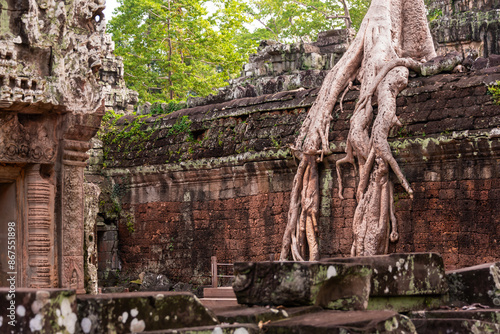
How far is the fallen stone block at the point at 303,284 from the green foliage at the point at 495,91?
6573 mm

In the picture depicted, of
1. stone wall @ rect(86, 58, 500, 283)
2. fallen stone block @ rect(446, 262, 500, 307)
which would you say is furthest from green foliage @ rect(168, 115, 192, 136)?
fallen stone block @ rect(446, 262, 500, 307)

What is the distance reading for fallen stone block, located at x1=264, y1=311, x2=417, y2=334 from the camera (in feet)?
13.5

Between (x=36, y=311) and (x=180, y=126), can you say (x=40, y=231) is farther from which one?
(x=180, y=126)

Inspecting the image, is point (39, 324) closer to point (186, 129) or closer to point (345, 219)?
point (345, 219)

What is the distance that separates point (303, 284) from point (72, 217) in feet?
8.26

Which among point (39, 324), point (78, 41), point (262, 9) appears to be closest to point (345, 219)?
point (78, 41)

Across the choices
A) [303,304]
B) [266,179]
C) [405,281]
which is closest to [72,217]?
[303,304]

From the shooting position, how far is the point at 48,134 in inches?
256

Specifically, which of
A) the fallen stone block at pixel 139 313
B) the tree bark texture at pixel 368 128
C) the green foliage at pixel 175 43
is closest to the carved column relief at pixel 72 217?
the fallen stone block at pixel 139 313

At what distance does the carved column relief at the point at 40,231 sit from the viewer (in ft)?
20.9

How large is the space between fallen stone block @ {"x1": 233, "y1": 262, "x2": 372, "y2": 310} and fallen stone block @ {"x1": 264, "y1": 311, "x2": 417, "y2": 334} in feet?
0.61

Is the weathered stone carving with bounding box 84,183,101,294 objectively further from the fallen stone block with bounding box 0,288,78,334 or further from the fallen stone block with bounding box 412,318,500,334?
the fallen stone block with bounding box 0,288,78,334

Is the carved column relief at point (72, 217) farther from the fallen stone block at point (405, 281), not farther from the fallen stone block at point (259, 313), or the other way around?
the fallen stone block at point (405, 281)

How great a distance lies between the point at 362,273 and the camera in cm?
492
